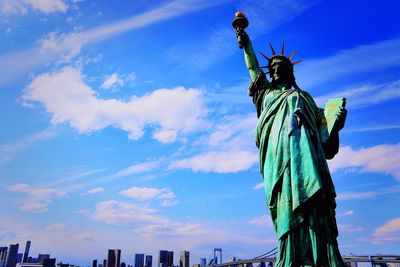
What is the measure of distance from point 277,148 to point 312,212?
146cm

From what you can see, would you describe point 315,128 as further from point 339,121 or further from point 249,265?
point 249,265

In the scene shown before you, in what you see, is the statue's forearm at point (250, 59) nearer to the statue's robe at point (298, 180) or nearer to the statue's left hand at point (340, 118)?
the statue's robe at point (298, 180)

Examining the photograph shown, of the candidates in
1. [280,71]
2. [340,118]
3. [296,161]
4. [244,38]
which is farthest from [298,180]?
[244,38]

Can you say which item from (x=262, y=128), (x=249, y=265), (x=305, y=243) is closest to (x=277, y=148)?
(x=262, y=128)

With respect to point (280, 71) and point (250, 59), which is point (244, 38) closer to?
point (250, 59)

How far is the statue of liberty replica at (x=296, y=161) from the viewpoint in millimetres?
6227

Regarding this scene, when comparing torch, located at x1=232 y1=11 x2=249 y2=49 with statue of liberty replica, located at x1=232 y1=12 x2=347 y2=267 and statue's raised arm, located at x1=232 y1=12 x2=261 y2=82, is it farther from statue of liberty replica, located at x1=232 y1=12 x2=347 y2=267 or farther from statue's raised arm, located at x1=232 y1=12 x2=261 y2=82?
statue of liberty replica, located at x1=232 y1=12 x2=347 y2=267

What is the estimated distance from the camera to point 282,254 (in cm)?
631

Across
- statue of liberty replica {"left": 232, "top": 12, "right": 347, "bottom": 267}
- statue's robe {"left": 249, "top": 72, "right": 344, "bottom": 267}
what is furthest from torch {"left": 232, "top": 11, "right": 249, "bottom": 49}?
statue's robe {"left": 249, "top": 72, "right": 344, "bottom": 267}

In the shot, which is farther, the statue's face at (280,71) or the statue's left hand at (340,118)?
the statue's face at (280,71)

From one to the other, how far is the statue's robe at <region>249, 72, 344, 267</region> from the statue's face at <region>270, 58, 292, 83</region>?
65 cm

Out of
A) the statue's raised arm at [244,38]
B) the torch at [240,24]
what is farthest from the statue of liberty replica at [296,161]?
the torch at [240,24]

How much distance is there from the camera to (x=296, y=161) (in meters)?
6.79

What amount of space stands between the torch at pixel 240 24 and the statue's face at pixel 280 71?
1037 millimetres
